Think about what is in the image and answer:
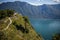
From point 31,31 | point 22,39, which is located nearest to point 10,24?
point 22,39

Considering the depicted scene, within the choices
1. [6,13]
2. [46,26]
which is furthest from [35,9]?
[6,13]

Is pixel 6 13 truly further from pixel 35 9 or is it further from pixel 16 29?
pixel 35 9

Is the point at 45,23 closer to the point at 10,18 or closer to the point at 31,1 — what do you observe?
the point at 31,1

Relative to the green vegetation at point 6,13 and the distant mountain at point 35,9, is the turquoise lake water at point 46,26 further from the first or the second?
the green vegetation at point 6,13

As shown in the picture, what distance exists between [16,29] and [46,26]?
1502mm

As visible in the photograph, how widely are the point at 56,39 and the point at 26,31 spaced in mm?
3091

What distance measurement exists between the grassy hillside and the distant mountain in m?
0.31

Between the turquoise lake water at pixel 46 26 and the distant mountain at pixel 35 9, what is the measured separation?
18cm

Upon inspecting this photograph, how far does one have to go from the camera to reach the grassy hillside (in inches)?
194

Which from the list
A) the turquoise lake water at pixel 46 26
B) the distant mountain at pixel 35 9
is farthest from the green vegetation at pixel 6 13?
the turquoise lake water at pixel 46 26

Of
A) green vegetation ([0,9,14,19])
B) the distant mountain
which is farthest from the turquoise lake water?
green vegetation ([0,9,14,19])

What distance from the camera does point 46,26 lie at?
6652 millimetres

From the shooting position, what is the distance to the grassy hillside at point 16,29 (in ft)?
16.1

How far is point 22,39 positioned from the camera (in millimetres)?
5363
